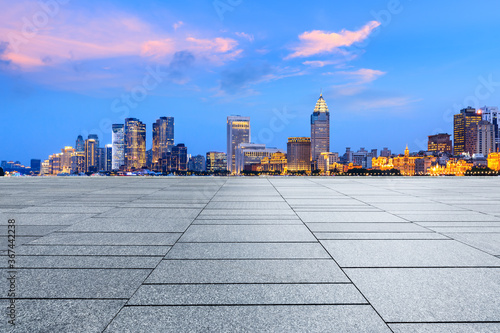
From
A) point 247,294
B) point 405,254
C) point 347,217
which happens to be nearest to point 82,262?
point 247,294

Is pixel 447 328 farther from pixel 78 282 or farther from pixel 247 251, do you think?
pixel 78 282

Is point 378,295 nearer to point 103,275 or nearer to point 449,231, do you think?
point 103,275

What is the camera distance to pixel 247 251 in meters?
7.00

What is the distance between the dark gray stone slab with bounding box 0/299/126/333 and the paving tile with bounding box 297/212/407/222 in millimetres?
7112

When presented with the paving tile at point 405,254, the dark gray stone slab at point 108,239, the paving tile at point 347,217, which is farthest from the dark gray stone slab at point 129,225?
the paving tile at point 405,254

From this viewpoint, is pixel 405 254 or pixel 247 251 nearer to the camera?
pixel 405 254

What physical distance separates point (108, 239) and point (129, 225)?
5.59 feet

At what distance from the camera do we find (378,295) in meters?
4.81

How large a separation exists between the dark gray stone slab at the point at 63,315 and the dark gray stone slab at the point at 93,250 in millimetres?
2185

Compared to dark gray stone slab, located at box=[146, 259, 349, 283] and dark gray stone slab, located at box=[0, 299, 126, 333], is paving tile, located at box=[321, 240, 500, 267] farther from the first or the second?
dark gray stone slab, located at box=[0, 299, 126, 333]

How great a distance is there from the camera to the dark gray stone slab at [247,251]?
6.65m

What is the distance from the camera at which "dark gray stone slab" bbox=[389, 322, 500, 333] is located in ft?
12.8

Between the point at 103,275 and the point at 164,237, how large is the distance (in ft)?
8.95

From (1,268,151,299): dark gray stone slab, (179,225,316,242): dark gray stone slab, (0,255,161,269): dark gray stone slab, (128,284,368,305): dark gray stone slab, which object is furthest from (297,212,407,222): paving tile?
(1,268,151,299): dark gray stone slab
